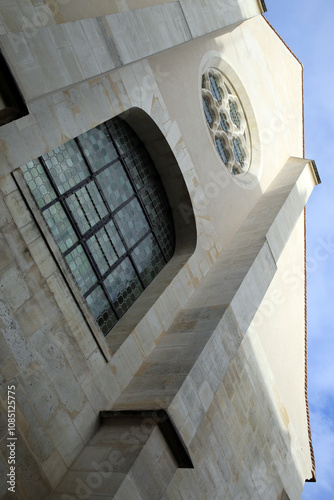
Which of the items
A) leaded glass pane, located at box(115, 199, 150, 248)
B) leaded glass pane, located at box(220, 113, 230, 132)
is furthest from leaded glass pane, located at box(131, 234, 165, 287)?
leaded glass pane, located at box(220, 113, 230, 132)

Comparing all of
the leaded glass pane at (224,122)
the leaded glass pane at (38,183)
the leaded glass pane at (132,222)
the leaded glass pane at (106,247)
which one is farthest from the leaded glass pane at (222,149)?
the leaded glass pane at (38,183)

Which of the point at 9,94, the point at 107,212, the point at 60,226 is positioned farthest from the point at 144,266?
the point at 9,94

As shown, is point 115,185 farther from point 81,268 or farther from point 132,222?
point 81,268

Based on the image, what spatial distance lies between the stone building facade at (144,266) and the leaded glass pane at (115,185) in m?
0.03

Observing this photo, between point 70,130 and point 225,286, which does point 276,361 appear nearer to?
point 225,286

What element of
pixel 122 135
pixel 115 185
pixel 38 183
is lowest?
pixel 38 183

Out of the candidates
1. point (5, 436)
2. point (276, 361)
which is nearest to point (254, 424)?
point (276, 361)

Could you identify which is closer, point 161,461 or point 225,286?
point 161,461

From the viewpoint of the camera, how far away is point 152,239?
26.9 feet

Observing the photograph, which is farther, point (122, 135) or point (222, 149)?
point (222, 149)

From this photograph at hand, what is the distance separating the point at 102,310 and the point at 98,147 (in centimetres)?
250

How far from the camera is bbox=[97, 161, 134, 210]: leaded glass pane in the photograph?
7379 millimetres

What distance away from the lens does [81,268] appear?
6.51 m

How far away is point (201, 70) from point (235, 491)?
25.6 ft
